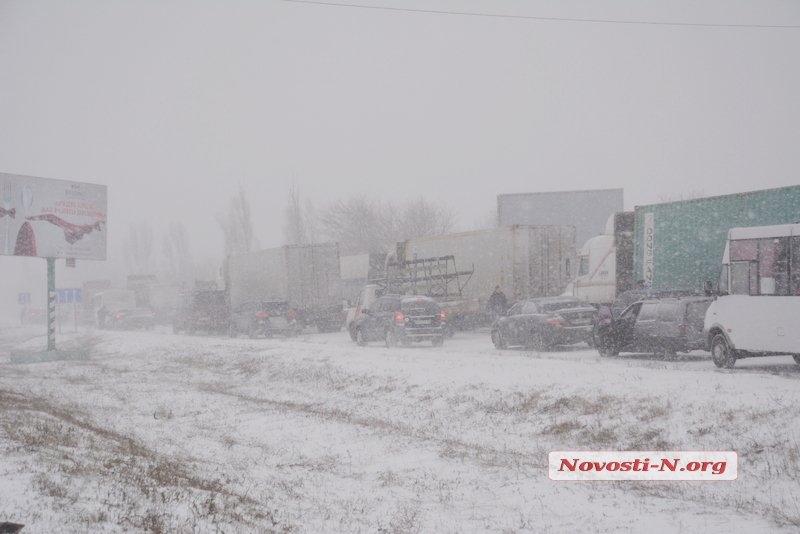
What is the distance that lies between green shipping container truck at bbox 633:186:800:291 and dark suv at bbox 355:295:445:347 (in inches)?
251

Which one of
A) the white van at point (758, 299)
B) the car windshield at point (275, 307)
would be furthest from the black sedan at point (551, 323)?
the car windshield at point (275, 307)

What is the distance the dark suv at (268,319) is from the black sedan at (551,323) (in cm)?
1362

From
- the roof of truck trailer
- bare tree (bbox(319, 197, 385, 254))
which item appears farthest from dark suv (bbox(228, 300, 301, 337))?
bare tree (bbox(319, 197, 385, 254))

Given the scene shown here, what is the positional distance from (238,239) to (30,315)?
22.3 m

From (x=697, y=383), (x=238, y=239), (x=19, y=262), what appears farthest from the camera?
(x=19, y=262)

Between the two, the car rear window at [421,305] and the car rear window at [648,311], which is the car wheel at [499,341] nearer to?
the car rear window at [421,305]

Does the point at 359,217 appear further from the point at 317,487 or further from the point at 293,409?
the point at 317,487

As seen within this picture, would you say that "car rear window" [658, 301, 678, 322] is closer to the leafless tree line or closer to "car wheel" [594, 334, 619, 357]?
"car wheel" [594, 334, 619, 357]

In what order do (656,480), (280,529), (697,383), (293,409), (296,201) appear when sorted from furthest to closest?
(296,201), (293,409), (697,383), (656,480), (280,529)

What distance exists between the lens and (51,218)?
27.3 meters

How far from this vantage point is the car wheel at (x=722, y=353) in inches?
579

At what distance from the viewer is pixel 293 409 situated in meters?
13.6

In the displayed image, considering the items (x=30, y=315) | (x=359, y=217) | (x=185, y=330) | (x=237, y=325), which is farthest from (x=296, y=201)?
(x=237, y=325)

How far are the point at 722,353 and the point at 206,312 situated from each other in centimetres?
2844
